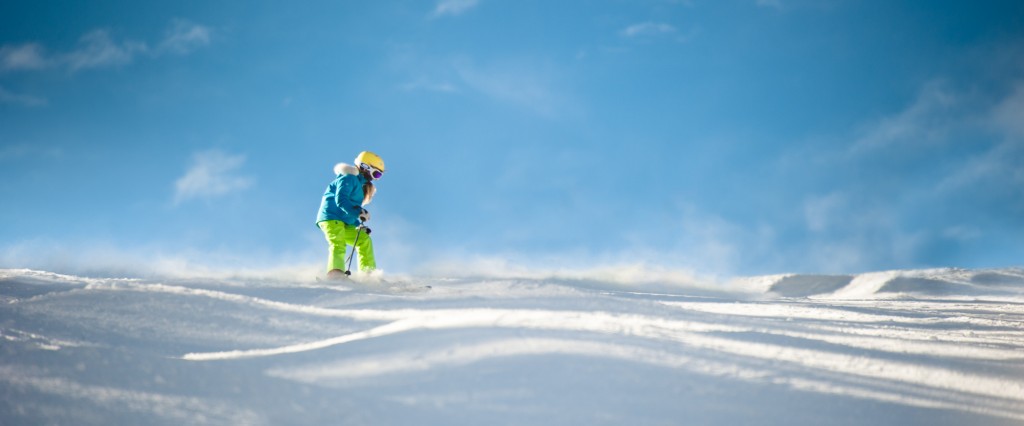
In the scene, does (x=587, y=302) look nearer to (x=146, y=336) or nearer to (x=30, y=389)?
(x=146, y=336)

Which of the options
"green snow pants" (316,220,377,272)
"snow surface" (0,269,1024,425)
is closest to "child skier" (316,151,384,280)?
"green snow pants" (316,220,377,272)

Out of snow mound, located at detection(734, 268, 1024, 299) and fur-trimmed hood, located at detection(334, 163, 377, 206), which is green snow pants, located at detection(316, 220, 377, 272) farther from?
snow mound, located at detection(734, 268, 1024, 299)

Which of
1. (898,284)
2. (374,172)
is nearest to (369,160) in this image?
(374,172)

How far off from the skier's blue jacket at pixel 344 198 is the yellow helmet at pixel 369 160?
0.85 ft

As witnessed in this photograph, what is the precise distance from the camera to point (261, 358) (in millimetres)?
2969

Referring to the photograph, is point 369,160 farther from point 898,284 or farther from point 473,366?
point 898,284

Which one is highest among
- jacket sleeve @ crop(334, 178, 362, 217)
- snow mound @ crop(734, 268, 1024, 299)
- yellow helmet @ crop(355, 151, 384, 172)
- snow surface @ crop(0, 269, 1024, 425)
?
yellow helmet @ crop(355, 151, 384, 172)

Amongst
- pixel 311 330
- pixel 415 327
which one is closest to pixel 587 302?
pixel 415 327

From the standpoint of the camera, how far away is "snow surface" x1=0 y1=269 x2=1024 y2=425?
93.4 inches

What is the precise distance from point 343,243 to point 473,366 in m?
5.16

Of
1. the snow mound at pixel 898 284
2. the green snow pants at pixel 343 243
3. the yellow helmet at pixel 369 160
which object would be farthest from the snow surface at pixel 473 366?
the snow mound at pixel 898 284

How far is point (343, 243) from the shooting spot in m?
7.49

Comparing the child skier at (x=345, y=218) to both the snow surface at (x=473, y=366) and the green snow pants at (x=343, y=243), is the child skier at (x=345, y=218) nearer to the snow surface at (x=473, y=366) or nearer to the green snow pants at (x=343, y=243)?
the green snow pants at (x=343, y=243)

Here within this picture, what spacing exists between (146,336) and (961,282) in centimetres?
1368
